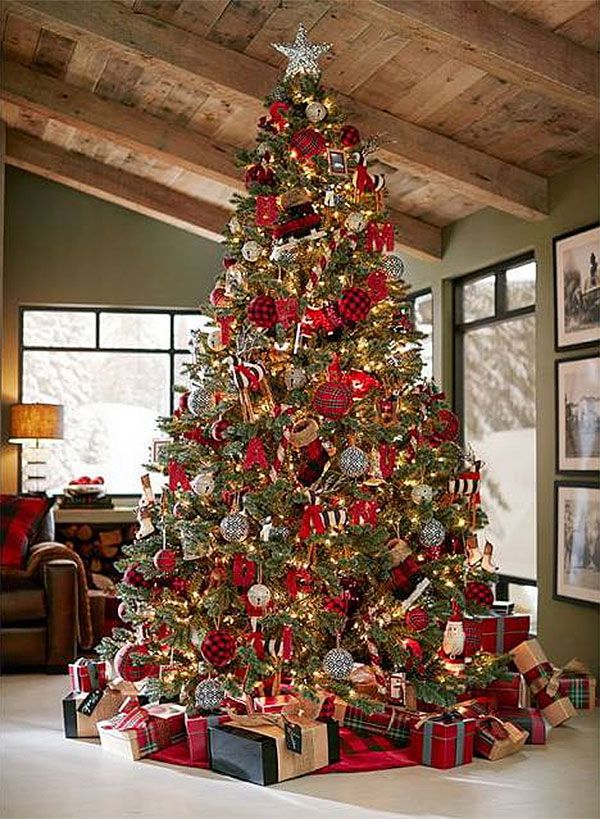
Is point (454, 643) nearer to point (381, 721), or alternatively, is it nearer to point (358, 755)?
point (381, 721)

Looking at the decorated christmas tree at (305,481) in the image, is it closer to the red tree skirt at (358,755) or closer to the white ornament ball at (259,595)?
the white ornament ball at (259,595)

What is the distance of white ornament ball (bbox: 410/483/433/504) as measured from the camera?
4.82 m

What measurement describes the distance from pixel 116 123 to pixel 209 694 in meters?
3.68

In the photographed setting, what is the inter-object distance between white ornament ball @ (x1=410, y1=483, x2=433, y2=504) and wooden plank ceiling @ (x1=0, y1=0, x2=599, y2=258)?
1717 mm

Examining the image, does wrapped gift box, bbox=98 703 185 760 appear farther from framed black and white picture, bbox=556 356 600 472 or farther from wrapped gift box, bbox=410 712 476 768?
framed black and white picture, bbox=556 356 600 472

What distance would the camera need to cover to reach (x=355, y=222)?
4766 millimetres

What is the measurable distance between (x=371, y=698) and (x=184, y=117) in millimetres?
3672

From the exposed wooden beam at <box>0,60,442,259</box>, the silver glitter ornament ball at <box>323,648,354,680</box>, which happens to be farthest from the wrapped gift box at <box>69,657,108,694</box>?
the exposed wooden beam at <box>0,60,442,259</box>

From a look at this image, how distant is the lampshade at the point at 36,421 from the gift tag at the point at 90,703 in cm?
409

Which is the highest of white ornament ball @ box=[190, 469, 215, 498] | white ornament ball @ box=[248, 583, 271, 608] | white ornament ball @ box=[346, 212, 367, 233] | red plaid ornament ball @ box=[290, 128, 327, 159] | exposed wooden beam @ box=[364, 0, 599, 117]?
exposed wooden beam @ box=[364, 0, 599, 117]

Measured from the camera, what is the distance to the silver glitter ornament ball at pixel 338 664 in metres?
4.48

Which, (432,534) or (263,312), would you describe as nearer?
(263,312)

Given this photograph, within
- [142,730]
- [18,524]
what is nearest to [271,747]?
[142,730]

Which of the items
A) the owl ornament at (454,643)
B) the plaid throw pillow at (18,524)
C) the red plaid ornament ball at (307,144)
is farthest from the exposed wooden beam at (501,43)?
the plaid throw pillow at (18,524)
